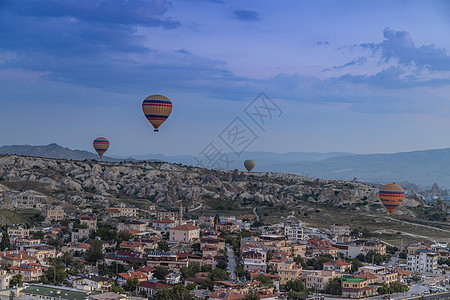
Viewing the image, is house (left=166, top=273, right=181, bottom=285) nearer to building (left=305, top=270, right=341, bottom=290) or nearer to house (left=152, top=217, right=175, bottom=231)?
building (left=305, top=270, right=341, bottom=290)

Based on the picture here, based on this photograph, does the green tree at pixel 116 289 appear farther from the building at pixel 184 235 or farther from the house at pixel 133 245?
the building at pixel 184 235

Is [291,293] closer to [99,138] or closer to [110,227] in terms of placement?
[110,227]

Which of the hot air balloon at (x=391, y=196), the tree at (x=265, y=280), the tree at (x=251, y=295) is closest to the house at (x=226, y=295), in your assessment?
the tree at (x=251, y=295)

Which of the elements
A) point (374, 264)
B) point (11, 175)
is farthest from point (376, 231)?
point (11, 175)

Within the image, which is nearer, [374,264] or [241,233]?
[374,264]

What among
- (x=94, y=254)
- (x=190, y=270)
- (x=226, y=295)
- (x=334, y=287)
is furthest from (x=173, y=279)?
(x=334, y=287)

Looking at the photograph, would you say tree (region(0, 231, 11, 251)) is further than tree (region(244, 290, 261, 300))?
Yes

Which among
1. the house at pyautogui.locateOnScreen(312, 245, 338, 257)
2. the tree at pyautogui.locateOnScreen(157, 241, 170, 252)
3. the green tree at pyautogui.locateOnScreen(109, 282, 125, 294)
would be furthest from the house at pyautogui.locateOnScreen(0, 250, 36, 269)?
the house at pyautogui.locateOnScreen(312, 245, 338, 257)
